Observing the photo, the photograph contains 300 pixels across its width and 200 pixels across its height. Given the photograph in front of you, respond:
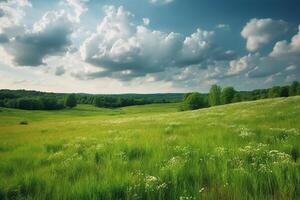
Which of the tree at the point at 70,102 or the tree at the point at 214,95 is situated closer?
the tree at the point at 214,95

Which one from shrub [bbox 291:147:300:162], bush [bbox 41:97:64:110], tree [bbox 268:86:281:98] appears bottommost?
bush [bbox 41:97:64:110]

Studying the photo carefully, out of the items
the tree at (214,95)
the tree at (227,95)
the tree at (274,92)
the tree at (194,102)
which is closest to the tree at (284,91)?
the tree at (274,92)

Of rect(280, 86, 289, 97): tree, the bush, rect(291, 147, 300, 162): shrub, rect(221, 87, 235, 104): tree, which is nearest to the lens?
rect(291, 147, 300, 162): shrub

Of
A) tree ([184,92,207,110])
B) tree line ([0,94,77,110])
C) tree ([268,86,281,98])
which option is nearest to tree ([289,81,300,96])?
tree ([268,86,281,98])

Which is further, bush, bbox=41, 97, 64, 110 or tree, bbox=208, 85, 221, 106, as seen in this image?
bush, bbox=41, 97, 64, 110

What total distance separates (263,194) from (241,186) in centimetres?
41

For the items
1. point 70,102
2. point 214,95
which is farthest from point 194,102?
point 70,102

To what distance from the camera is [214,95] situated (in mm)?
119625

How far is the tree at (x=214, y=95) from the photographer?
11856 cm

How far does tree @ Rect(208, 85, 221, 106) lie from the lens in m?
119

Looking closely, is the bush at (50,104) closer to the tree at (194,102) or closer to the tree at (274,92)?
the tree at (194,102)

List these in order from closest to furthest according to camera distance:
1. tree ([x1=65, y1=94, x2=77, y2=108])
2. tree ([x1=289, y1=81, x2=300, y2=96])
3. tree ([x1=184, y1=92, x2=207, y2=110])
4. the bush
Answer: tree ([x1=184, y1=92, x2=207, y2=110])
tree ([x1=289, y1=81, x2=300, y2=96])
the bush
tree ([x1=65, y1=94, x2=77, y2=108])

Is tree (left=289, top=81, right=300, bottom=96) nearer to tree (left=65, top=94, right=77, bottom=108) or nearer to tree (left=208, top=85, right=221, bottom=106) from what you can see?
tree (left=208, top=85, right=221, bottom=106)

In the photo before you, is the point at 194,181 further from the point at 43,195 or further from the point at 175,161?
the point at 43,195
